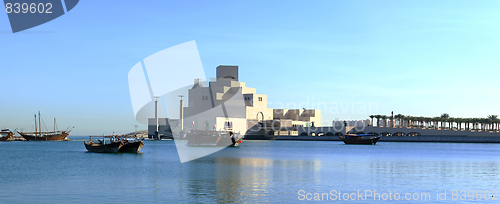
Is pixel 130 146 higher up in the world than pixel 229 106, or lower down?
lower down

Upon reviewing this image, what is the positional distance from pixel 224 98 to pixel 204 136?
73.6 m

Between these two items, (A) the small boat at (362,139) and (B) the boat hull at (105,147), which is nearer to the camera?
(B) the boat hull at (105,147)

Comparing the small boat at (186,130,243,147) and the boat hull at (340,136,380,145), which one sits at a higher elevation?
the small boat at (186,130,243,147)

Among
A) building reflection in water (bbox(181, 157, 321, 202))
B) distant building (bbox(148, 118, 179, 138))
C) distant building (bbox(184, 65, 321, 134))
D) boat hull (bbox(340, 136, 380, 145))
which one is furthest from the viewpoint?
distant building (bbox(148, 118, 179, 138))

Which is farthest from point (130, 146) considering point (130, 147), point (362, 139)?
point (362, 139)

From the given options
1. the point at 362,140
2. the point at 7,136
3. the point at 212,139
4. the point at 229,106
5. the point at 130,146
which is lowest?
the point at 7,136

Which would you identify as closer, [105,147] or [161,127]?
[105,147]

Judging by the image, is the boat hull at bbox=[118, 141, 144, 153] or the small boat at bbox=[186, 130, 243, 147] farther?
the small boat at bbox=[186, 130, 243, 147]

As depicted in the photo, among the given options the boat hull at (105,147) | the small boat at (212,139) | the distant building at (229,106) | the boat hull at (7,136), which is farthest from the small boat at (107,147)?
the boat hull at (7,136)

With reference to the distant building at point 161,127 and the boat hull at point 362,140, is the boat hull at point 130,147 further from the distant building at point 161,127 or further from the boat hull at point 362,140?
the distant building at point 161,127

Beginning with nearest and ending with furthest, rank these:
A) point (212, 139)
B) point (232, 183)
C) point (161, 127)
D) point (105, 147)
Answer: point (232, 183) < point (105, 147) < point (212, 139) < point (161, 127)

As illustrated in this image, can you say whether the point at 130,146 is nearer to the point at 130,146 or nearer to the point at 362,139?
the point at 130,146

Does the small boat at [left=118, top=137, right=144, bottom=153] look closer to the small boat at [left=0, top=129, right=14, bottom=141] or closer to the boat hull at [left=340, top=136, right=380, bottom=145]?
the boat hull at [left=340, top=136, right=380, bottom=145]

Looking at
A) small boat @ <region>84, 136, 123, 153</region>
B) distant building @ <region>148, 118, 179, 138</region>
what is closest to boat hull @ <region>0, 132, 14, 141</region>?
distant building @ <region>148, 118, 179, 138</region>
